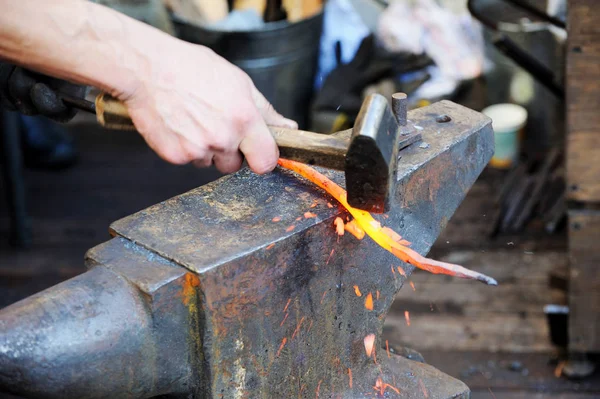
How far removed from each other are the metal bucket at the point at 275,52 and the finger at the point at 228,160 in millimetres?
2616

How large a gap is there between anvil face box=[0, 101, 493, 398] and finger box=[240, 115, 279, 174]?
0.10 meters

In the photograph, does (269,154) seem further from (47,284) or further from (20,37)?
(47,284)

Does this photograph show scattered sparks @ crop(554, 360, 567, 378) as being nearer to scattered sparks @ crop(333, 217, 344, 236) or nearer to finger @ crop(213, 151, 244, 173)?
scattered sparks @ crop(333, 217, 344, 236)

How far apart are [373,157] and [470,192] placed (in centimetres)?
288

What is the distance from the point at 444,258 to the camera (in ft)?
11.7

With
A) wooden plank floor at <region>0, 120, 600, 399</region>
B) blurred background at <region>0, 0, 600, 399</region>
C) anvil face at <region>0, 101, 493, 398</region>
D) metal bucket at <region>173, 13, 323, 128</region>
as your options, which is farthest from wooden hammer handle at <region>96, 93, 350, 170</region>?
metal bucket at <region>173, 13, 323, 128</region>

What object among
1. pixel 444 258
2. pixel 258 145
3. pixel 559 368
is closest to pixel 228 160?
pixel 258 145

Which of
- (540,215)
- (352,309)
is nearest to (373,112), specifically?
(352,309)

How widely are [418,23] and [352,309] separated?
10.5 feet

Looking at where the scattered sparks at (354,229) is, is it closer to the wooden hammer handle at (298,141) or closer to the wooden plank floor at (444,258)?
the wooden hammer handle at (298,141)

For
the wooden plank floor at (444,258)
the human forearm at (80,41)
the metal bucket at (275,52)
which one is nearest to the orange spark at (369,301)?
the human forearm at (80,41)

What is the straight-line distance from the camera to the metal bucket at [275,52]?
4000 mm

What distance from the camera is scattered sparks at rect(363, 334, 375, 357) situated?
1.60 meters

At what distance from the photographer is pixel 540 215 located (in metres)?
3.67
